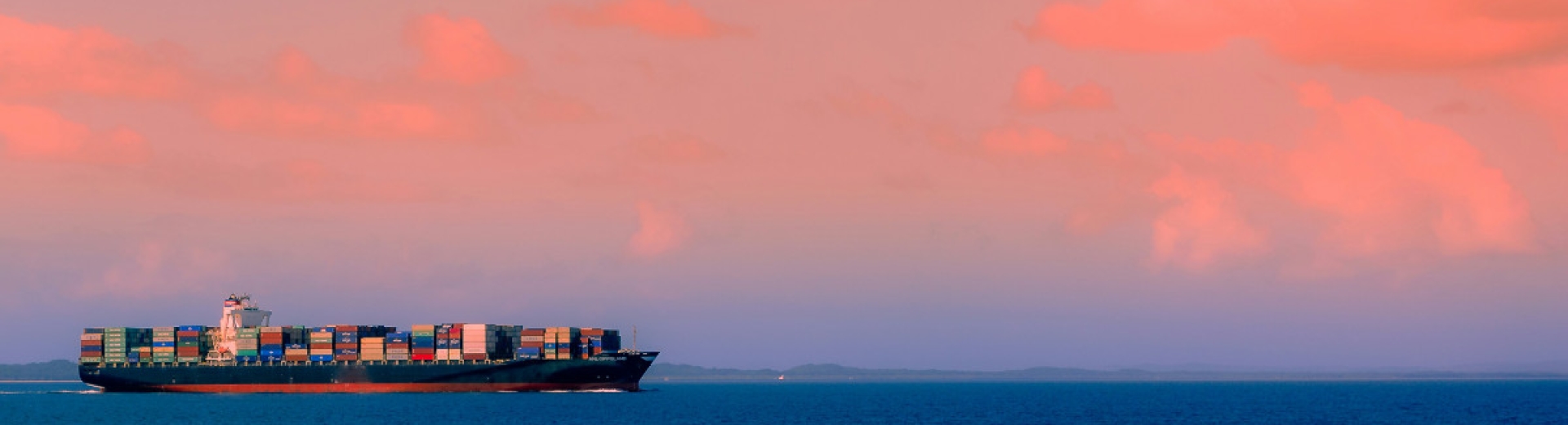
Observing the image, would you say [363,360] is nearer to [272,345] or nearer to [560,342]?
[272,345]

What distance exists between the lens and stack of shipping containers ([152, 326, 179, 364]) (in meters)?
142

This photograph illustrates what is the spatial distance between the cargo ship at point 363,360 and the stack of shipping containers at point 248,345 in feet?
0.25

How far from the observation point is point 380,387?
137 meters

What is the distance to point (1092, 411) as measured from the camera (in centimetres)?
13638

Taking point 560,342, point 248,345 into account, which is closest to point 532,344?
point 560,342

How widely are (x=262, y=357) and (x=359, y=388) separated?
10.1 metres

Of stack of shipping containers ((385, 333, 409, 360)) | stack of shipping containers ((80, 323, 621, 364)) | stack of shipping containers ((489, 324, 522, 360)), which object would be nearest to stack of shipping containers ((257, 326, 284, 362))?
stack of shipping containers ((80, 323, 621, 364))

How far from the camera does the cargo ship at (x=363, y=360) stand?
13400cm

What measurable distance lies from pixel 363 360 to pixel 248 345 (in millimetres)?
12295

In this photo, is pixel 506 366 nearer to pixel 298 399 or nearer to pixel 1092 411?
pixel 298 399

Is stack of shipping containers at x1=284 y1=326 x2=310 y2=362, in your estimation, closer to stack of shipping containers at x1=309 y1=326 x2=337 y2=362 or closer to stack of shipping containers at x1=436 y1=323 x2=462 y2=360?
stack of shipping containers at x1=309 y1=326 x2=337 y2=362

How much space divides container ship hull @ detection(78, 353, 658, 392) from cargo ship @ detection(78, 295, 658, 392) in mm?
75

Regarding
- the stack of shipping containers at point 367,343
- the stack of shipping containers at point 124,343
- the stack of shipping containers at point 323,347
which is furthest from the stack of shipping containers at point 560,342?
the stack of shipping containers at point 124,343

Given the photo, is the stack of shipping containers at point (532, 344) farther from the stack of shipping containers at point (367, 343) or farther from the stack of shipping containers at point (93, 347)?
the stack of shipping containers at point (93, 347)
